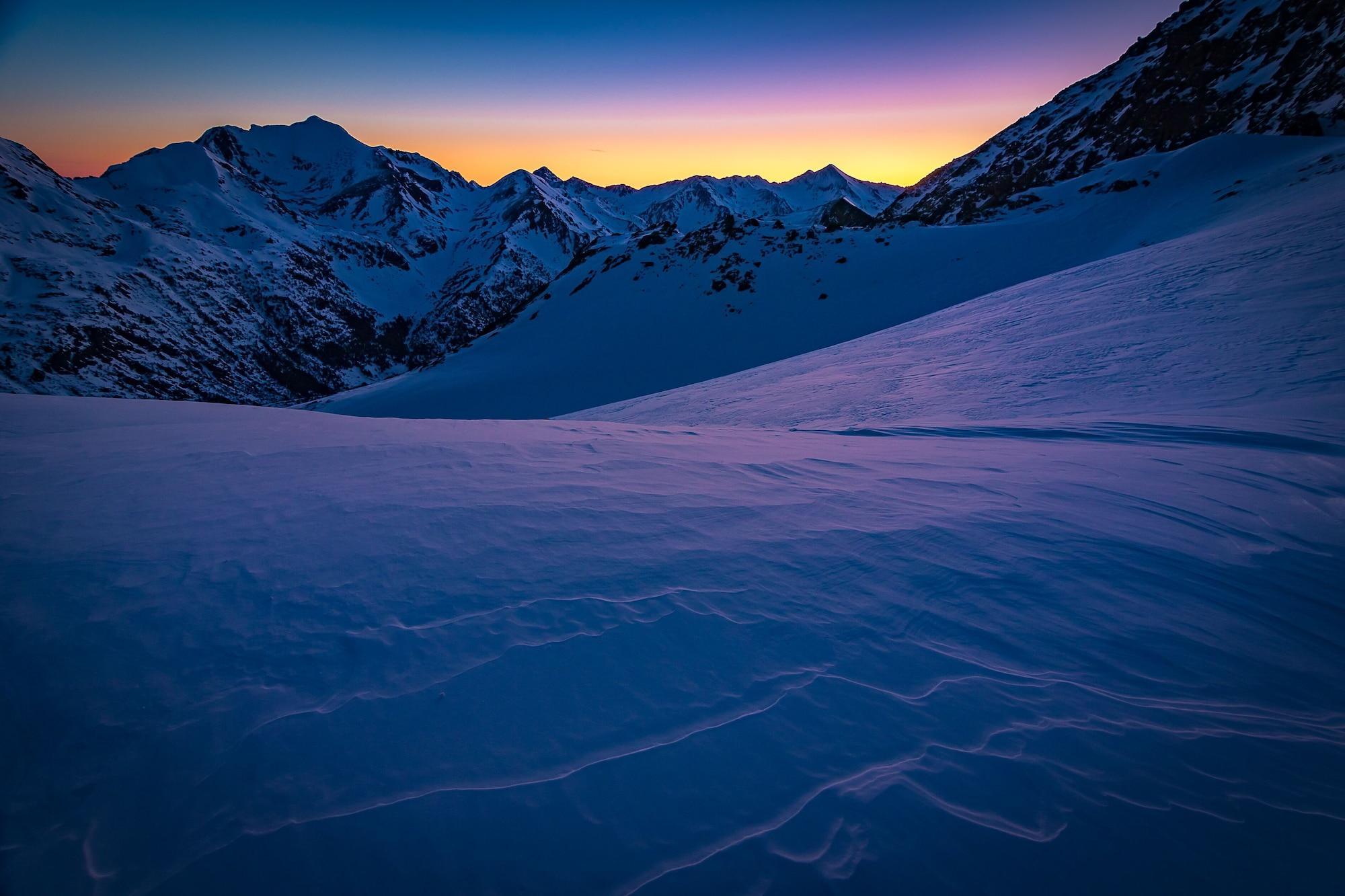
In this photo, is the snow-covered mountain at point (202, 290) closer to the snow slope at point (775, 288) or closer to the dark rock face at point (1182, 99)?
the snow slope at point (775, 288)

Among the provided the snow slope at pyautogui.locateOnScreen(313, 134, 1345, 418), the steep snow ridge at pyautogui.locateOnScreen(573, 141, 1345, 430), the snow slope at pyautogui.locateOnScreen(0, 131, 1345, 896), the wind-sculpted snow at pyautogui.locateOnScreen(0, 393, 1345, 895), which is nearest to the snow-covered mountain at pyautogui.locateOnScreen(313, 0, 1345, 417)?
the snow slope at pyautogui.locateOnScreen(313, 134, 1345, 418)

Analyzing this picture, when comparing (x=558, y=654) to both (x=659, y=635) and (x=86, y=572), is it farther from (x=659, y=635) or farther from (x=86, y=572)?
(x=86, y=572)

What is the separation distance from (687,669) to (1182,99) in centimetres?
6878

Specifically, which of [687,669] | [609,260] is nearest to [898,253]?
[609,260]

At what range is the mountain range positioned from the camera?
32094mm

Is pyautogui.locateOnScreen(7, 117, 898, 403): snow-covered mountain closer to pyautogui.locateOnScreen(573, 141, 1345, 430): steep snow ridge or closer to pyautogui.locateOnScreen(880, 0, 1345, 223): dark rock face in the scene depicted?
pyautogui.locateOnScreen(880, 0, 1345, 223): dark rock face

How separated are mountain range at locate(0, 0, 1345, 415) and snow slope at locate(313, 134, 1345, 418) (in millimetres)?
231

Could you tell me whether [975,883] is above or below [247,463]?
below

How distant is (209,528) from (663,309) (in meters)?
36.1

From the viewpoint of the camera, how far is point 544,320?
41.4 m

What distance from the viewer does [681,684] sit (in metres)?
2.62

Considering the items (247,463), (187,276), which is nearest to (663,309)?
(247,463)

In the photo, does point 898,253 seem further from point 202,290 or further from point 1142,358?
point 202,290

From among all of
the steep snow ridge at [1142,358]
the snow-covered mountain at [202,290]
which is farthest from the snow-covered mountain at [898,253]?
the snow-covered mountain at [202,290]
